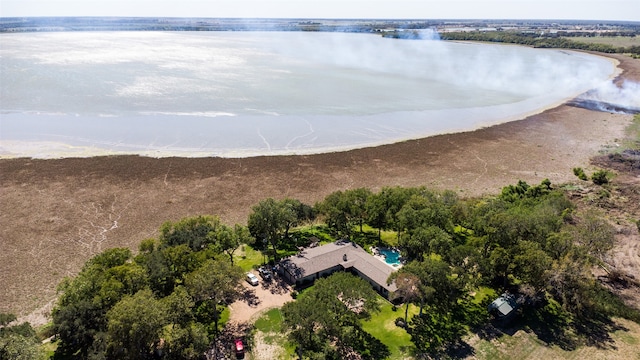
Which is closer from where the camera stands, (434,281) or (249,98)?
(434,281)

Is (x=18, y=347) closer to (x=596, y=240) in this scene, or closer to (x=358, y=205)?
(x=358, y=205)

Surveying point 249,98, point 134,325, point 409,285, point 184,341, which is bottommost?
point 249,98

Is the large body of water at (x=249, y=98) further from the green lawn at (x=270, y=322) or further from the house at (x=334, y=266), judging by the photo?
the green lawn at (x=270, y=322)

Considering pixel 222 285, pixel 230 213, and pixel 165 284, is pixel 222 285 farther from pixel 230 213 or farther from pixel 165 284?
pixel 230 213

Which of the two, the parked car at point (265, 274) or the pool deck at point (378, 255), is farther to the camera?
the pool deck at point (378, 255)

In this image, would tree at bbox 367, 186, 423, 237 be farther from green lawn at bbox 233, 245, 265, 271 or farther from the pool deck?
green lawn at bbox 233, 245, 265, 271

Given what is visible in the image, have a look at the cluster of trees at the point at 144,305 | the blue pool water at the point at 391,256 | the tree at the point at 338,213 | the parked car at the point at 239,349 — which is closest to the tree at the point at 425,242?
the blue pool water at the point at 391,256

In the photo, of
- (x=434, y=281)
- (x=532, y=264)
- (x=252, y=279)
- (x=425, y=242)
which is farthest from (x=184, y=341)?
(x=532, y=264)
